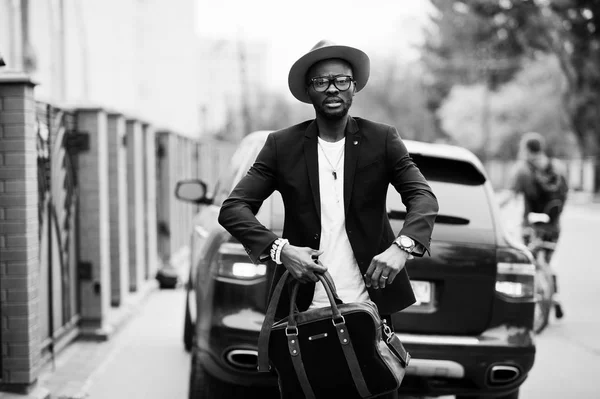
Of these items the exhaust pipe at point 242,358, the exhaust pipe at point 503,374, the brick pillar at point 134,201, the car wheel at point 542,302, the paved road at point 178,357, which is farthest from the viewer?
the brick pillar at point 134,201

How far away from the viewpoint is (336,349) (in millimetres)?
2893

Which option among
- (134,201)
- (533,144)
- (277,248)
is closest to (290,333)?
(277,248)

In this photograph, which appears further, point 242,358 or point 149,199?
point 149,199

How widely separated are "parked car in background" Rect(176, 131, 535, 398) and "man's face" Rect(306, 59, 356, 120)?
52.9 inches

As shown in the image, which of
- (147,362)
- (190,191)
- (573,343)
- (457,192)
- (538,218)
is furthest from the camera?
(538,218)

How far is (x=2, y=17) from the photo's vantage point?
37.9 feet

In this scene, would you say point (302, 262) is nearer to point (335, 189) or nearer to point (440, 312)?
point (335, 189)

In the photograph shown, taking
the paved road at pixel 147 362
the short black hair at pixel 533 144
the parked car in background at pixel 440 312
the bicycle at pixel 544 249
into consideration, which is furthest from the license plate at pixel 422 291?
the short black hair at pixel 533 144

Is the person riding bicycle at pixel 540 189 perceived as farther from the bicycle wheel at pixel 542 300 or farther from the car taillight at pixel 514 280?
the car taillight at pixel 514 280

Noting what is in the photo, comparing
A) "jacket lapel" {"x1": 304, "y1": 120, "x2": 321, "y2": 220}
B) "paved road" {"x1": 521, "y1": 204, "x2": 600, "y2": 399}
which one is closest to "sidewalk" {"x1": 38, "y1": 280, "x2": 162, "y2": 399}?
"jacket lapel" {"x1": 304, "y1": 120, "x2": 321, "y2": 220}

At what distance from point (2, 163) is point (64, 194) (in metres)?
1.76

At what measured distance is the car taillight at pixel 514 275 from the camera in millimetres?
4520

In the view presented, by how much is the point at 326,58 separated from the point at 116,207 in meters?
5.36

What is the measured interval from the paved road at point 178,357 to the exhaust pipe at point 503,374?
1.33m
